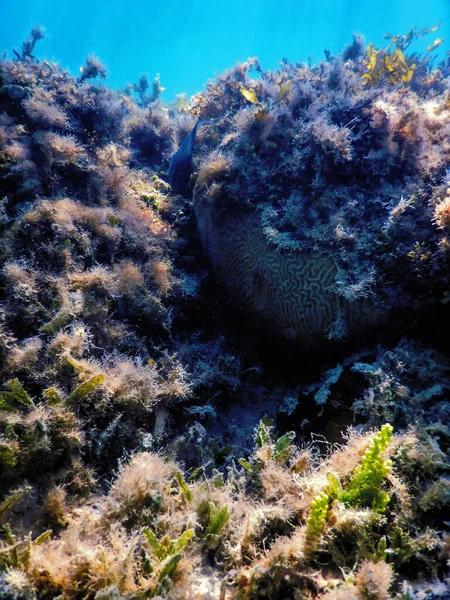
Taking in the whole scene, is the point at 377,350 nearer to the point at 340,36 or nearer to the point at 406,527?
the point at 406,527

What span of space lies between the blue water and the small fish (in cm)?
8590

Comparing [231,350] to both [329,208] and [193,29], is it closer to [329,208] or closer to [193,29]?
[329,208]

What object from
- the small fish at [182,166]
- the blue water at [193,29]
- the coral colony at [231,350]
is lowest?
the coral colony at [231,350]

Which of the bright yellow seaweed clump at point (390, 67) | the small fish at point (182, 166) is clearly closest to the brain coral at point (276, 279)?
the small fish at point (182, 166)

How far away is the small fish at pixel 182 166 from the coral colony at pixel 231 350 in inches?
1.6

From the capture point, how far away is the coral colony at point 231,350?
6.83ft

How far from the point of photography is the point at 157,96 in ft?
38.7

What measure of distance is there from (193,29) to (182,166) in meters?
134

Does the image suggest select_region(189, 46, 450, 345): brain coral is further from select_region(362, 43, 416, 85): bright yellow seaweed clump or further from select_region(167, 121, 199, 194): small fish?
select_region(362, 43, 416, 85): bright yellow seaweed clump

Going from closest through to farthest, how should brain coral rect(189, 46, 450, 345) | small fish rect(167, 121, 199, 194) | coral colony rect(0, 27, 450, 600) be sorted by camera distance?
1. coral colony rect(0, 27, 450, 600)
2. brain coral rect(189, 46, 450, 345)
3. small fish rect(167, 121, 199, 194)

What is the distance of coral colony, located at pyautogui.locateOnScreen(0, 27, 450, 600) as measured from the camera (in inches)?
82.0

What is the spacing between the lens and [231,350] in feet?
14.9

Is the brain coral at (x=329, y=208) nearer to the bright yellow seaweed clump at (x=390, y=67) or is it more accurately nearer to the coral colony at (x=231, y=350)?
the coral colony at (x=231, y=350)

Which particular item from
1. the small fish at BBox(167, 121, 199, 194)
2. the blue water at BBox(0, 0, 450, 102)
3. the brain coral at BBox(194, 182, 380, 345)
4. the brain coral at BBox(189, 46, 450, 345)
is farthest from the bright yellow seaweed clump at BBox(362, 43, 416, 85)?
the blue water at BBox(0, 0, 450, 102)
